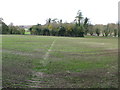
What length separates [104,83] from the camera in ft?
22.2

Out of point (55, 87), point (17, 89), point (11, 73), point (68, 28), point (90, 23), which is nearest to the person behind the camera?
point (17, 89)

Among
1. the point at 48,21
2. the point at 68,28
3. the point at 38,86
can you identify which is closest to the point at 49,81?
the point at 38,86

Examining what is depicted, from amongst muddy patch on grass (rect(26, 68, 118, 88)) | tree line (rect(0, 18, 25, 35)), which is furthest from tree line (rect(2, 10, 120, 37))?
muddy patch on grass (rect(26, 68, 118, 88))

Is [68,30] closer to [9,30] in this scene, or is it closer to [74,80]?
[9,30]

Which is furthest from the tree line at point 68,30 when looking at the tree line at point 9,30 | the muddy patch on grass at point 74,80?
the muddy patch on grass at point 74,80

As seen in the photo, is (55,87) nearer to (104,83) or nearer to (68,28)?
(104,83)

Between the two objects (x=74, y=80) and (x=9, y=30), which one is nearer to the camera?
(x=74, y=80)

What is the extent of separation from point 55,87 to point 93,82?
163 cm

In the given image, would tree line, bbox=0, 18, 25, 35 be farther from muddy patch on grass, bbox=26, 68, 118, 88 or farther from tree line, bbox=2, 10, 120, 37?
muddy patch on grass, bbox=26, 68, 118, 88

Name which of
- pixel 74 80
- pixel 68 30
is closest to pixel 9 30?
pixel 68 30

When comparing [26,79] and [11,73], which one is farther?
[11,73]

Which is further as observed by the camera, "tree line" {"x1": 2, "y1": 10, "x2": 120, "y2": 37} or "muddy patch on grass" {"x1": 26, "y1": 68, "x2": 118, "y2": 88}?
"tree line" {"x1": 2, "y1": 10, "x2": 120, "y2": 37}

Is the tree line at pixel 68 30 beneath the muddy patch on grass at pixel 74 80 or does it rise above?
above

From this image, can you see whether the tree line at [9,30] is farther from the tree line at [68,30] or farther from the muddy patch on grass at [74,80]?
the muddy patch on grass at [74,80]
